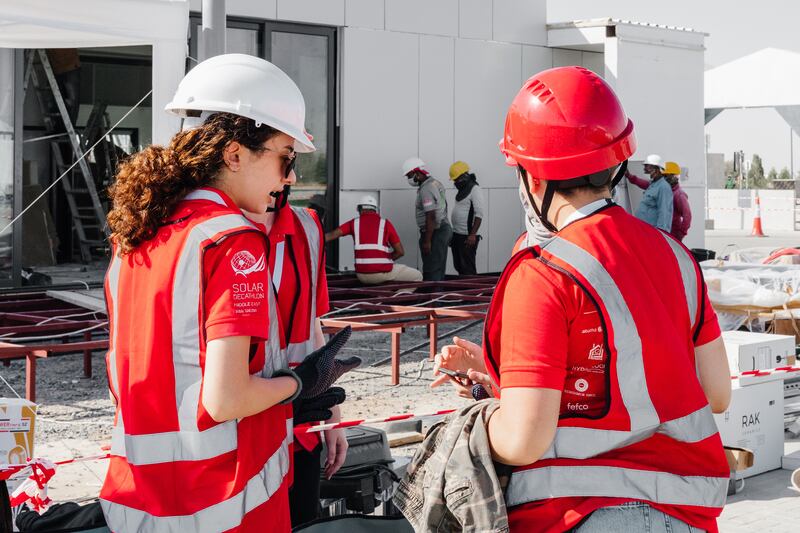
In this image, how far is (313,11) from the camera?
45.7ft

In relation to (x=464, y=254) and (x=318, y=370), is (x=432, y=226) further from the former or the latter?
(x=318, y=370)

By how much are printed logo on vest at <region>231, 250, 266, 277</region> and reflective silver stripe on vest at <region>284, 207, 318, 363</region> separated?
1.50ft

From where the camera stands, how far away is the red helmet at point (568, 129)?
72.9 inches

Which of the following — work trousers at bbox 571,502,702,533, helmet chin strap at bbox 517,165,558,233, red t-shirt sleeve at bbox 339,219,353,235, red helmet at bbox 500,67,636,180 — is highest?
red t-shirt sleeve at bbox 339,219,353,235

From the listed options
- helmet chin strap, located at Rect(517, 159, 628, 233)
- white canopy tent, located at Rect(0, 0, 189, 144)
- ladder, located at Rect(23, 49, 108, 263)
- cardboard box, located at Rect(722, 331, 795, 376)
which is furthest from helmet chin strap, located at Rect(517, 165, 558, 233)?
ladder, located at Rect(23, 49, 108, 263)

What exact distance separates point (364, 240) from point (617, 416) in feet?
33.2

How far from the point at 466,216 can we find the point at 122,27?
8.10m

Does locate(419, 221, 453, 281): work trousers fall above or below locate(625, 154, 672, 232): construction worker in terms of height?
below

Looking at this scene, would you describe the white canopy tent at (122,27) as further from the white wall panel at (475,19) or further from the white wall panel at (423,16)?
the white wall panel at (475,19)

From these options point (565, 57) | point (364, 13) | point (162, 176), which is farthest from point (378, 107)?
point (162, 176)

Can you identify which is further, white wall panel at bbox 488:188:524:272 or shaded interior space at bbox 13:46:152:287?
white wall panel at bbox 488:188:524:272

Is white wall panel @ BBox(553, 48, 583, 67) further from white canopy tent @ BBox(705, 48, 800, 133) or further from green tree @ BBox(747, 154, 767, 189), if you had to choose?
green tree @ BBox(747, 154, 767, 189)

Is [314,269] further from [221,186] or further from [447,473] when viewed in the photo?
[447,473]

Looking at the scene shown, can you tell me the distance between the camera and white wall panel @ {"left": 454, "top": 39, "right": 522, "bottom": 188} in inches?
608
